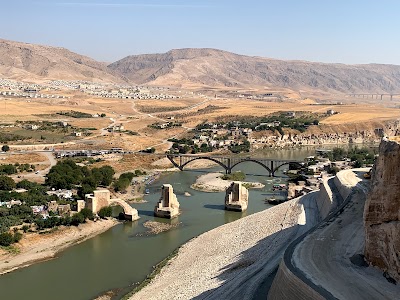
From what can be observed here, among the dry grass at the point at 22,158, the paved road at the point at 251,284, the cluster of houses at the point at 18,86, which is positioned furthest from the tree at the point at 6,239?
the cluster of houses at the point at 18,86

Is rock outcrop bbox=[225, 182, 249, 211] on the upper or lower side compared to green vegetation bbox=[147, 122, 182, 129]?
lower

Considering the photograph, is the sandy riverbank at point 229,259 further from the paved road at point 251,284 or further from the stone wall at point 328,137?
the stone wall at point 328,137

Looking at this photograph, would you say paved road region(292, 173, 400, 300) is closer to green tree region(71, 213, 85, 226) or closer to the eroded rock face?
the eroded rock face

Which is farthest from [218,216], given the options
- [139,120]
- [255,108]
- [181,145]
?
[255,108]

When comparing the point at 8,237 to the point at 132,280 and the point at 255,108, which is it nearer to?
the point at 132,280

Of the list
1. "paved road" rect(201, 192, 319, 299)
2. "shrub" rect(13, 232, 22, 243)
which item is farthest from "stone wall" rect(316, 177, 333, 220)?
"shrub" rect(13, 232, 22, 243)
